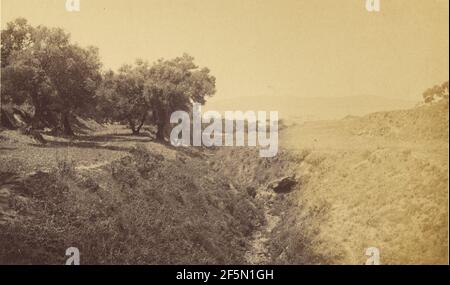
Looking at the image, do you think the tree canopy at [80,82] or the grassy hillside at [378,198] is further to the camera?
the tree canopy at [80,82]

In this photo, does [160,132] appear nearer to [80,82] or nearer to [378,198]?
[80,82]

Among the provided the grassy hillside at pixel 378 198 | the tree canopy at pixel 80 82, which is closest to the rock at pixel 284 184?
the grassy hillside at pixel 378 198

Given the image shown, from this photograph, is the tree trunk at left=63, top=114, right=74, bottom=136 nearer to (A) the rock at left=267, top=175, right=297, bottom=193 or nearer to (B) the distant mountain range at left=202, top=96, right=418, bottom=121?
(A) the rock at left=267, top=175, right=297, bottom=193

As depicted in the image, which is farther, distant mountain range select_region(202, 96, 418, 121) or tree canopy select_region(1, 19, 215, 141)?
distant mountain range select_region(202, 96, 418, 121)

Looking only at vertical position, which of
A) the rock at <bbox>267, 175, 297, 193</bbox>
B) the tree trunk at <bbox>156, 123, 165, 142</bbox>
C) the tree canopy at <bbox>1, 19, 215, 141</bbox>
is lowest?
the rock at <bbox>267, 175, 297, 193</bbox>

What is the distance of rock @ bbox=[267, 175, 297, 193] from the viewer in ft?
110

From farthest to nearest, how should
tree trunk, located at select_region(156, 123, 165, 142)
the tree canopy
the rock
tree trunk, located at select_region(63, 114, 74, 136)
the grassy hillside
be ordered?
tree trunk, located at select_region(156, 123, 165, 142), tree trunk, located at select_region(63, 114, 74, 136), the rock, the tree canopy, the grassy hillside

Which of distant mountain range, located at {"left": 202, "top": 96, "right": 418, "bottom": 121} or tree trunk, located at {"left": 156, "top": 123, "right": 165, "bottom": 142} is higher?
distant mountain range, located at {"left": 202, "top": 96, "right": 418, "bottom": 121}

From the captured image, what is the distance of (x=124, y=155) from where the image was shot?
95.3 feet

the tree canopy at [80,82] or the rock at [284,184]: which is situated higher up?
the tree canopy at [80,82]

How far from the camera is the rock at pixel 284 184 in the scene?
3361 cm

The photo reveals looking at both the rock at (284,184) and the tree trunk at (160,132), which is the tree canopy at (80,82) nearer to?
the tree trunk at (160,132)

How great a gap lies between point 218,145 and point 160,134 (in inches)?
463

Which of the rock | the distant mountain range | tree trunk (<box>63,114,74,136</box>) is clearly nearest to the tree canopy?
tree trunk (<box>63,114,74,136</box>)
